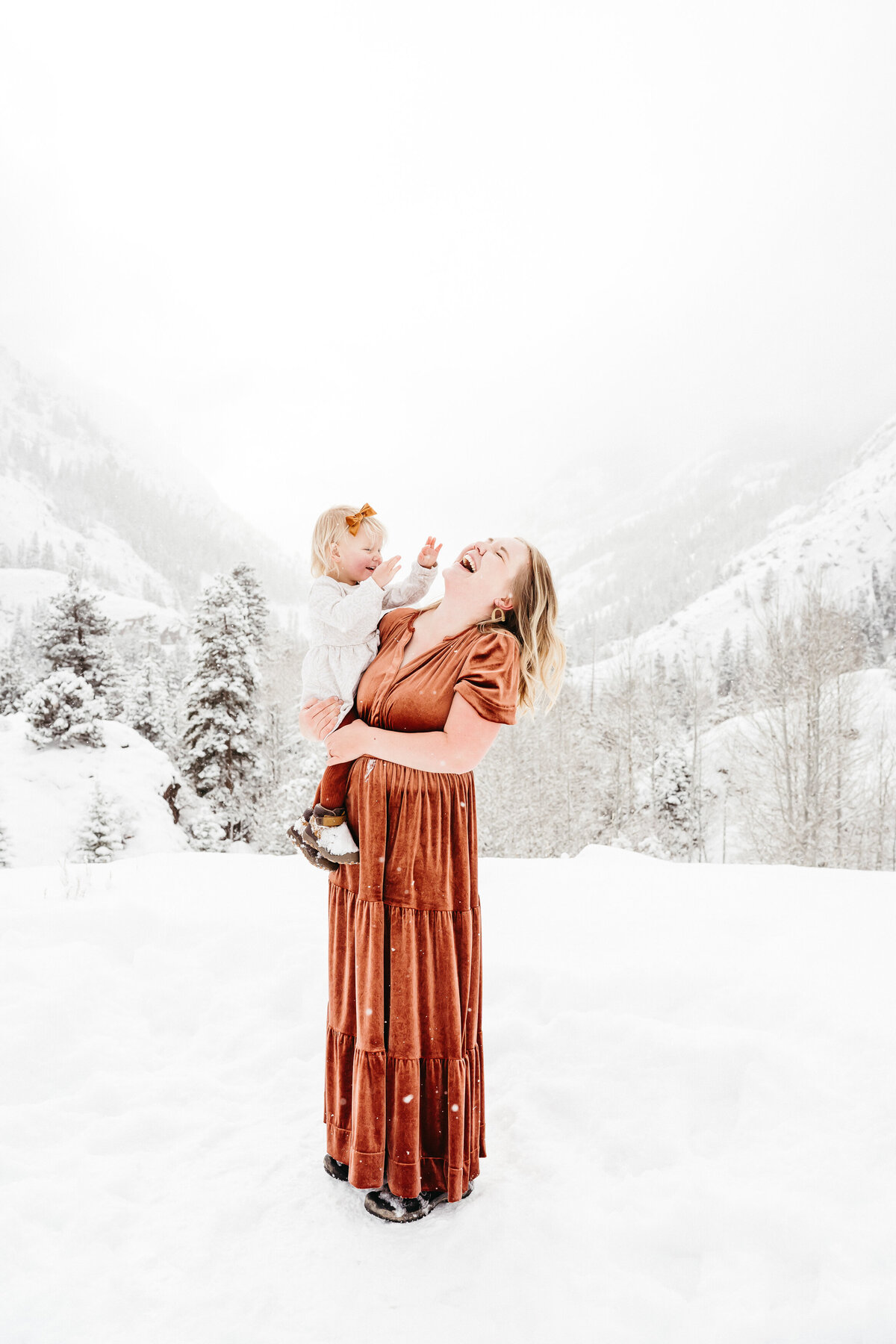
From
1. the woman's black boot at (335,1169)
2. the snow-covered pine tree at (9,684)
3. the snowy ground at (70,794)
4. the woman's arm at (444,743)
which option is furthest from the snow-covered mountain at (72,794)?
the woman's arm at (444,743)

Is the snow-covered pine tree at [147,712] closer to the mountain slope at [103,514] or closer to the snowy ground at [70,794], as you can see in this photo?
the snowy ground at [70,794]

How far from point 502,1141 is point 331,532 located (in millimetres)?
2496

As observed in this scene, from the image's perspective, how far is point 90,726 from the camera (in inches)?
720

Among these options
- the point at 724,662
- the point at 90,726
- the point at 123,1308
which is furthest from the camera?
the point at 724,662

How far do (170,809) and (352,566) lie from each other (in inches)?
718

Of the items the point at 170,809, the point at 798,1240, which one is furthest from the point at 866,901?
the point at 170,809

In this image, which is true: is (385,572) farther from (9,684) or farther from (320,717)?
(9,684)

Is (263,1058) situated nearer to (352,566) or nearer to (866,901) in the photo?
(352,566)

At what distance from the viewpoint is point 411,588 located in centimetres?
262

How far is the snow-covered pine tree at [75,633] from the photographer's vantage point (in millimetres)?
21703

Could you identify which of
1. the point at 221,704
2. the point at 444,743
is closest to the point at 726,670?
the point at 221,704

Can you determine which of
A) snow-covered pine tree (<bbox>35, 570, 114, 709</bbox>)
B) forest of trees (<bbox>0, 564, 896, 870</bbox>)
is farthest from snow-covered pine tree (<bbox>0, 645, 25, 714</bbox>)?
snow-covered pine tree (<bbox>35, 570, 114, 709</bbox>)

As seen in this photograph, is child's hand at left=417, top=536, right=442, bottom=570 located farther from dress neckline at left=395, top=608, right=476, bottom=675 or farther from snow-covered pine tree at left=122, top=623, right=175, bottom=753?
snow-covered pine tree at left=122, top=623, right=175, bottom=753

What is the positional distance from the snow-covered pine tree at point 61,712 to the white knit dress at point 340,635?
18.2 metres
